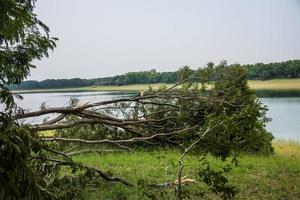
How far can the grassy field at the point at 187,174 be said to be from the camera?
7750mm

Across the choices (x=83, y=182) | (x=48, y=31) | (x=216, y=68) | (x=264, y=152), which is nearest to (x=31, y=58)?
(x=48, y=31)

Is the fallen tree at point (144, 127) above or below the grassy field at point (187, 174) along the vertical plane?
above

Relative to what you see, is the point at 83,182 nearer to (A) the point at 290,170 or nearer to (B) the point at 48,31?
(B) the point at 48,31

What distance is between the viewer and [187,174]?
31.2ft

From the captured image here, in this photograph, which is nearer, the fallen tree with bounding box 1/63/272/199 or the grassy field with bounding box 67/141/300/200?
the fallen tree with bounding box 1/63/272/199

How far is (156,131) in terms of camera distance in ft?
30.4

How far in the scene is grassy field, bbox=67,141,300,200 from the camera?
775 cm

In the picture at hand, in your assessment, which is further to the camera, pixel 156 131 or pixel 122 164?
pixel 122 164

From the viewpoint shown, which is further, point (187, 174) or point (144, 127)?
point (187, 174)

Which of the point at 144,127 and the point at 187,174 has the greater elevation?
the point at 144,127

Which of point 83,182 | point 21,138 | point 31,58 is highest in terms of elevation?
point 31,58

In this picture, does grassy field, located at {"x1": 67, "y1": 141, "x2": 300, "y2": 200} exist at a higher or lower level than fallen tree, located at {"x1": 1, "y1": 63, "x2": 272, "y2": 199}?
lower

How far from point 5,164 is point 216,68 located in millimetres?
9924

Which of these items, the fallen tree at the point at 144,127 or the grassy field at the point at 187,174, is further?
the grassy field at the point at 187,174
